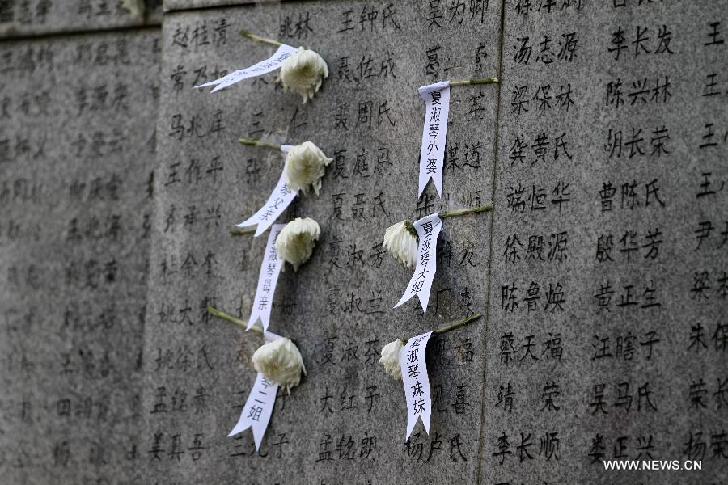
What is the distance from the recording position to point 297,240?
189 inches

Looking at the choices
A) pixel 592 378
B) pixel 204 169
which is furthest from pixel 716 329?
pixel 204 169

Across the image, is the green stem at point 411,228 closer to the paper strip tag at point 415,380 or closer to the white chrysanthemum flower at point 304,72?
the paper strip tag at point 415,380

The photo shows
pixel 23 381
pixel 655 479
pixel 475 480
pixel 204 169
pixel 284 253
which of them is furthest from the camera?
pixel 23 381

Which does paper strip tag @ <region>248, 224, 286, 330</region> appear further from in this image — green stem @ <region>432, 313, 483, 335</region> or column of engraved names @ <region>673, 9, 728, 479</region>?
column of engraved names @ <region>673, 9, 728, 479</region>

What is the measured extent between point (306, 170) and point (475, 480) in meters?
1.32

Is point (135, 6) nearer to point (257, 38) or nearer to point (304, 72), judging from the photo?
point (257, 38)

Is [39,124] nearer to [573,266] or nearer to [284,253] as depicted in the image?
[284,253]

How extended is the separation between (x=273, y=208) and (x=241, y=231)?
0.22 metres

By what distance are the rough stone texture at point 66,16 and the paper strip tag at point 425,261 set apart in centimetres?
175

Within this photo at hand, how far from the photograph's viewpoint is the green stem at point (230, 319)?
16.2 feet

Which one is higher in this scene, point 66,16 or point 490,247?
point 66,16

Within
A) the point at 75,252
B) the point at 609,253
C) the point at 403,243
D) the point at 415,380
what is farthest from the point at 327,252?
the point at 75,252

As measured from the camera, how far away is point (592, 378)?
4.28 metres

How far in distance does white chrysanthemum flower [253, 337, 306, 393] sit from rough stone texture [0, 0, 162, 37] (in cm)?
170
